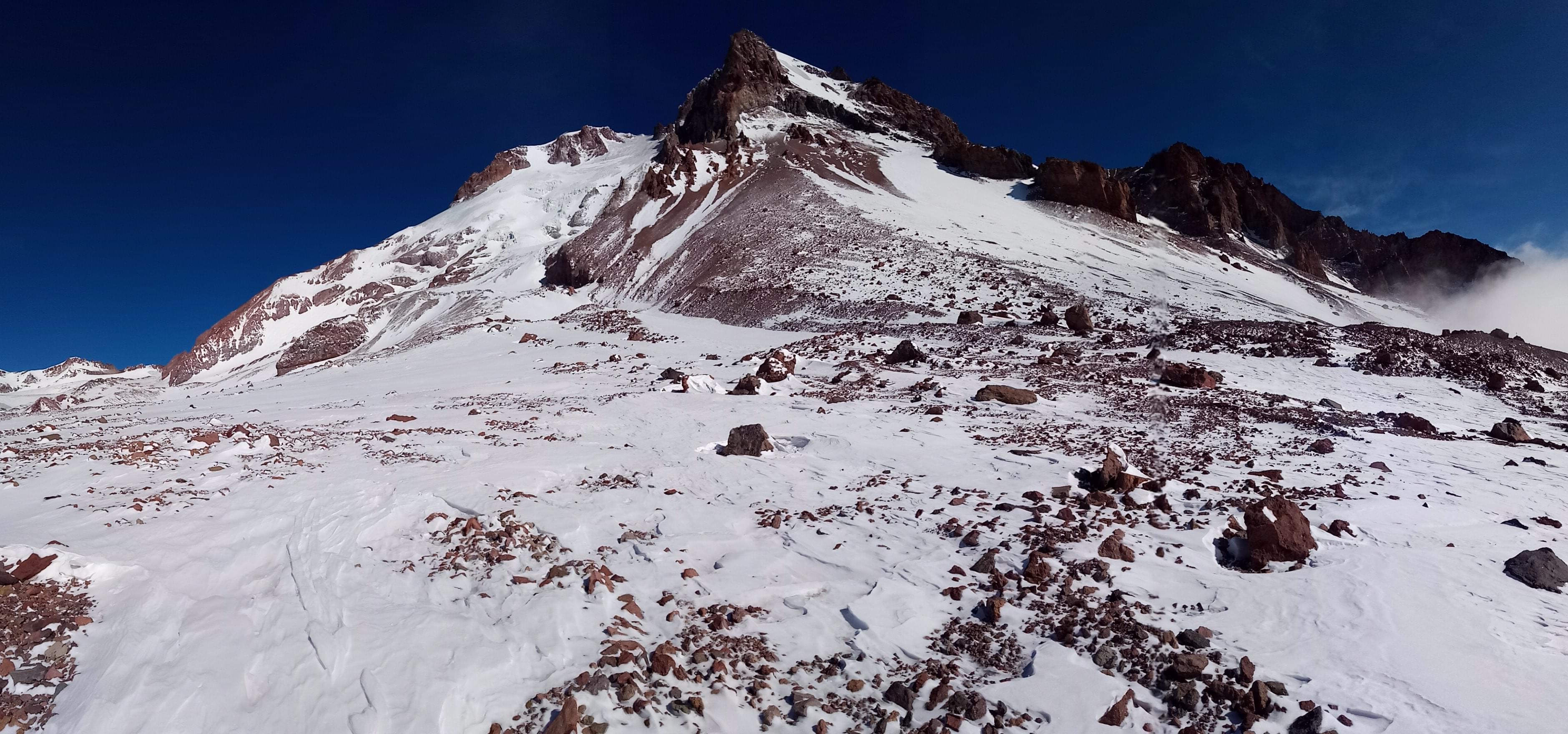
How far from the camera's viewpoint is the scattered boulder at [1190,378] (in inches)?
513

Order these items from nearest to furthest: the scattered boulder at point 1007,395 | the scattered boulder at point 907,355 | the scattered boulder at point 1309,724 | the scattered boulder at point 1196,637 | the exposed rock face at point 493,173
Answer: the scattered boulder at point 1309,724 → the scattered boulder at point 1196,637 → the scattered boulder at point 1007,395 → the scattered boulder at point 907,355 → the exposed rock face at point 493,173

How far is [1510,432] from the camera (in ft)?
31.6

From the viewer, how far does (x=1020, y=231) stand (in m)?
36.9

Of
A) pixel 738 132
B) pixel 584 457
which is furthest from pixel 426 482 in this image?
pixel 738 132

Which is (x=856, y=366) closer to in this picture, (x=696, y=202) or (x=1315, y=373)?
(x=1315, y=373)

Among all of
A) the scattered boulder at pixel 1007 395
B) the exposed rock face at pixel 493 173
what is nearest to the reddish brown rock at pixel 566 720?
the scattered boulder at pixel 1007 395

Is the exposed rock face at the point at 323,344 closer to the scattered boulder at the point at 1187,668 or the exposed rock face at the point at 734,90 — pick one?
the exposed rock face at the point at 734,90

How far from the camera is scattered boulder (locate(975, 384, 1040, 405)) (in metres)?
12.1

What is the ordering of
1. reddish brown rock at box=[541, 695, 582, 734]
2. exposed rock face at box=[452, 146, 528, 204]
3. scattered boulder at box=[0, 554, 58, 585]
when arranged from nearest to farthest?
1. reddish brown rock at box=[541, 695, 582, 734]
2. scattered boulder at box=[0, 554, 58, 585]
3. exposed rock face at box=[452, 146, 528, 204]

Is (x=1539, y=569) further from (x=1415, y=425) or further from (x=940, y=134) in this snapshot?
(x=940, y=134)

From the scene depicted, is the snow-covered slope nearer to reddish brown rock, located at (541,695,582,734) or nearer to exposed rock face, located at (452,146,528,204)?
reddish brown rock, located at (541,695,582,734)

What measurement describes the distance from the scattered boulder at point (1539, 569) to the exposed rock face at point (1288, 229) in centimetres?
5648

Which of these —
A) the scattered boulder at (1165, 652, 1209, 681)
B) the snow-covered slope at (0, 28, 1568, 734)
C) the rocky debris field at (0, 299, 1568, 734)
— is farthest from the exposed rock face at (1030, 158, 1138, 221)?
the scattered boulder at (1165, 652, 1209, 681)

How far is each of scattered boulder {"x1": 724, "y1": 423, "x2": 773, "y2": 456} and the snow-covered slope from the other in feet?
0.18
